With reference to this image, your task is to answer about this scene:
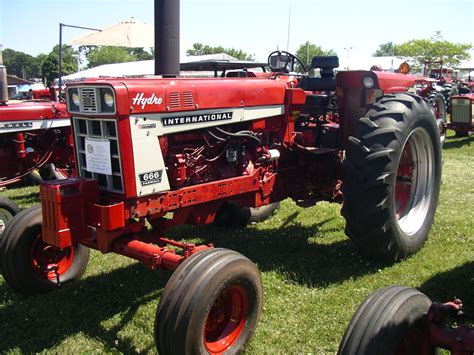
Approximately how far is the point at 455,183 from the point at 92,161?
6081 mm

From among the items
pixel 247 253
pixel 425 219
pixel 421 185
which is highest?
pixel 421 185

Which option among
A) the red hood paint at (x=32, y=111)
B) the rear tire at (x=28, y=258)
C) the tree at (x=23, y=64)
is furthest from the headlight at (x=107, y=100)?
the tree at (x=23, y=64)

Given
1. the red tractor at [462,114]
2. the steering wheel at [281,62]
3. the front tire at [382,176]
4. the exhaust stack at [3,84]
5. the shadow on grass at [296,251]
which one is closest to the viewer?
the front tire at [382,176]

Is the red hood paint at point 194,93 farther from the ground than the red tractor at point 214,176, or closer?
farther from the ground

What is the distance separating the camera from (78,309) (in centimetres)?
366

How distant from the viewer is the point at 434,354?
216cm

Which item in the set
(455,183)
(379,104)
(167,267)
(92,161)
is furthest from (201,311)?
(455,183)

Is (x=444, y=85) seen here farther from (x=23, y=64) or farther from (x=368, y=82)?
(x=23, y=64)

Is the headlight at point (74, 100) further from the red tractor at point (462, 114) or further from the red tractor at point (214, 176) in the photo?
the red tractor at point (462, 114)

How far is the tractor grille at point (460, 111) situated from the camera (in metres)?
12.4

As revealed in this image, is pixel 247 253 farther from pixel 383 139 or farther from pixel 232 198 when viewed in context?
pixel 383 139

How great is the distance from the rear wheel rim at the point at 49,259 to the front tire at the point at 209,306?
1445 mm

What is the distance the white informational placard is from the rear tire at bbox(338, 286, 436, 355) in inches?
75.5

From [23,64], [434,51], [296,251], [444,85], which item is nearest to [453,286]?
[296,251]
